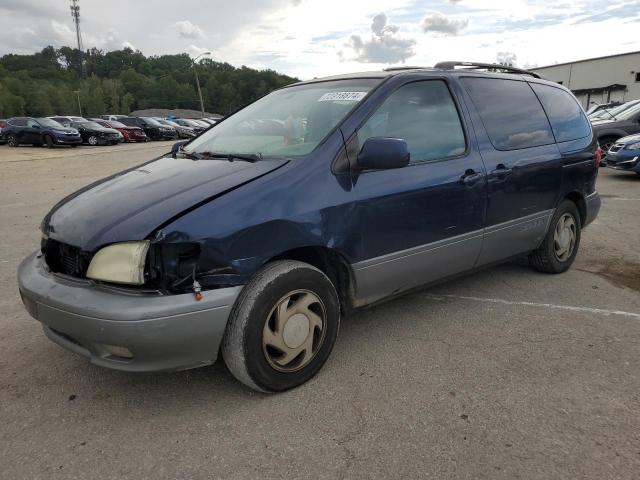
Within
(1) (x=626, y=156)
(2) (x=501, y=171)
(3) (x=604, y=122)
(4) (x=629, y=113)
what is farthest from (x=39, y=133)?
(2) (x=501, y=171)

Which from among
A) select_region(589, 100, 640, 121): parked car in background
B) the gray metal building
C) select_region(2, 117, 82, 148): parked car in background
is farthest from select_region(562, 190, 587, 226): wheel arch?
the gray metal building

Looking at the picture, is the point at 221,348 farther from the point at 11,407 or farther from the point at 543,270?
the point at 543,270

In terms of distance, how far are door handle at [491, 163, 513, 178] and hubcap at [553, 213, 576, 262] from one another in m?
1.05

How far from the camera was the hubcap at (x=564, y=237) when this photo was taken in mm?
4551

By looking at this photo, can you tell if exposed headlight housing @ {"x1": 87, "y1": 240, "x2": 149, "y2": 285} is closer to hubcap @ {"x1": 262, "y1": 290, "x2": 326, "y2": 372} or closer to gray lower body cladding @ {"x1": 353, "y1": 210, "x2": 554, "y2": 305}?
hubcap @ {"x1": 262, "y1": 290, "x2": 326, "y2": 372}

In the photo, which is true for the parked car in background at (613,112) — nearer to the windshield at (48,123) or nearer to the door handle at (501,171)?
the door handle at (501,171)

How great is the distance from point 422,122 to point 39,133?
26871 millimetres

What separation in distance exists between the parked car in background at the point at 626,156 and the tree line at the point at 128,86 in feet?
262

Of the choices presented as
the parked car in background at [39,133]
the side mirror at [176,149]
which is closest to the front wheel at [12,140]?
the parked car in background at [39,133]

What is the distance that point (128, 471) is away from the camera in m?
2.19

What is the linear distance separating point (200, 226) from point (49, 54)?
14860 centimetres

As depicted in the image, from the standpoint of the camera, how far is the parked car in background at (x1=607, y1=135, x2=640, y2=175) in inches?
406

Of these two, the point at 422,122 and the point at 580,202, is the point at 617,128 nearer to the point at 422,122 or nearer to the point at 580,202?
the point at 580,202

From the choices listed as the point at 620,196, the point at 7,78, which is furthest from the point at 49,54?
the point at 620,196
